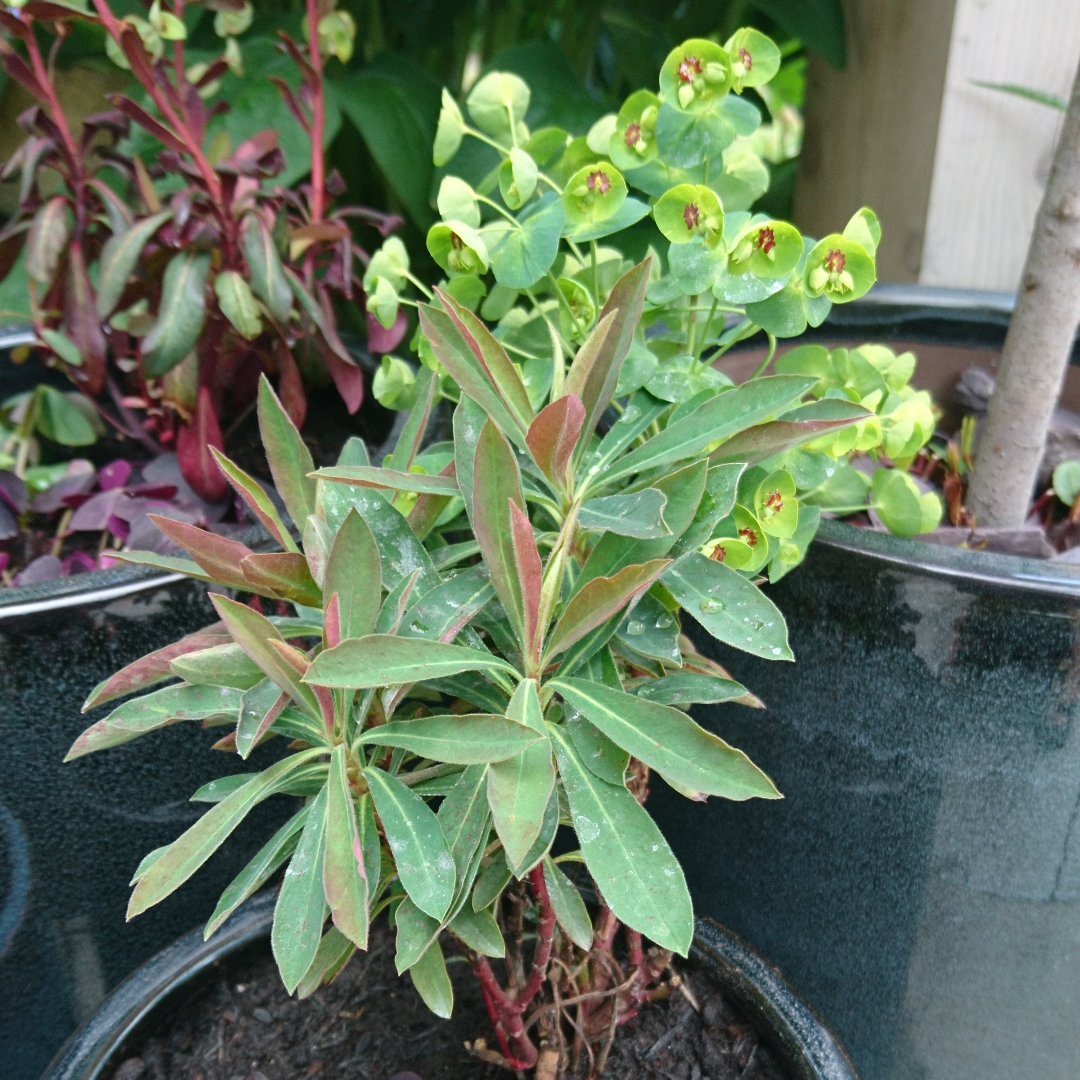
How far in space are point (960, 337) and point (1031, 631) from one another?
0.46 m

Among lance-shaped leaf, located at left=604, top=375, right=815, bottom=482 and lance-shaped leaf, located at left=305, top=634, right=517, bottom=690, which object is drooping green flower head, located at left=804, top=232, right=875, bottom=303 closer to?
lance-shaped leaf, located at left=604, top=375, right=815, bottom=482

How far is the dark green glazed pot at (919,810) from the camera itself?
691 millimetres

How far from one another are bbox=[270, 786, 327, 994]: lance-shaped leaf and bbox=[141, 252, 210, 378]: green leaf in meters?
0.50

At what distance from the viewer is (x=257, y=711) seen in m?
0.50

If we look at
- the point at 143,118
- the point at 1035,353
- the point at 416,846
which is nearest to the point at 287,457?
the point at 416,846

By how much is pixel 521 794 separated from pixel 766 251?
323 mm

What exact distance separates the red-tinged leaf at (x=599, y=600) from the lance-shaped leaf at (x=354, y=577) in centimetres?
9

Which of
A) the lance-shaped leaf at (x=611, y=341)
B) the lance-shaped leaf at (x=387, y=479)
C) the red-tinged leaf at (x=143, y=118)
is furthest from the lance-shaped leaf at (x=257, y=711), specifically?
the red-tinged leaf at (x=143, y=118)

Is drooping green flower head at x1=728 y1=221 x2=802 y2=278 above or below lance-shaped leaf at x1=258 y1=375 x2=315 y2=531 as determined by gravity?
above

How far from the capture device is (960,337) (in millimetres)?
1041

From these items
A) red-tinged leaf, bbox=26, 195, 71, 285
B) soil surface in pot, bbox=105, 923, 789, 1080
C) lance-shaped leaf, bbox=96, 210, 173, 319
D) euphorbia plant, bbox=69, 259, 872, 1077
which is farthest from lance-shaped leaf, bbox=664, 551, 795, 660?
red-tinged leaf, bbox=26, 195, 71, 285

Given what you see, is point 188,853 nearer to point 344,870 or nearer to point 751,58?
point 344,870

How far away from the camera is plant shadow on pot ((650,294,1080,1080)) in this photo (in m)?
0.69

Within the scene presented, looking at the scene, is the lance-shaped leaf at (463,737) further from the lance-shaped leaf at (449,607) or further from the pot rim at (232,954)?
the pot rim at (232,954)
